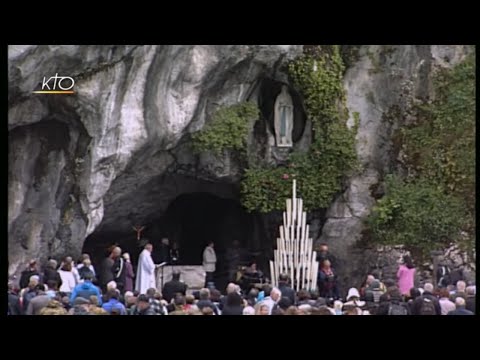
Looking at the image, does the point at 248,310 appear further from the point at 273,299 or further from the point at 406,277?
the point at 406,277

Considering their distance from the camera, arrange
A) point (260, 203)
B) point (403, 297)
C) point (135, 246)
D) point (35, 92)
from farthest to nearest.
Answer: point (135, 246) < point (260, 203) < point (35, 92) < point (403, 297)

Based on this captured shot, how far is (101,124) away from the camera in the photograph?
18672mm

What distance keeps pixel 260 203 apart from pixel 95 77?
149 inches

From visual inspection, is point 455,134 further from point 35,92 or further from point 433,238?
point 35,92

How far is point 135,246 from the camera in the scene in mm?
21938

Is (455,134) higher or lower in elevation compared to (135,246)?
higher

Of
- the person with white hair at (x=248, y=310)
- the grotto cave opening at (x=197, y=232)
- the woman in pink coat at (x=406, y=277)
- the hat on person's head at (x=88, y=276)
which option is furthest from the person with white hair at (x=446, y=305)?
the grotto cave opening at (x=197, y=232)

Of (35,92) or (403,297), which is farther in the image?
(35,92)

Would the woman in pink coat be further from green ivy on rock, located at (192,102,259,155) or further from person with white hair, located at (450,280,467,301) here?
green ivy on rock, located at (192,102,259,155)

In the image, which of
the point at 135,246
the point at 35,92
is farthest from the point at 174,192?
the point at 35,92
